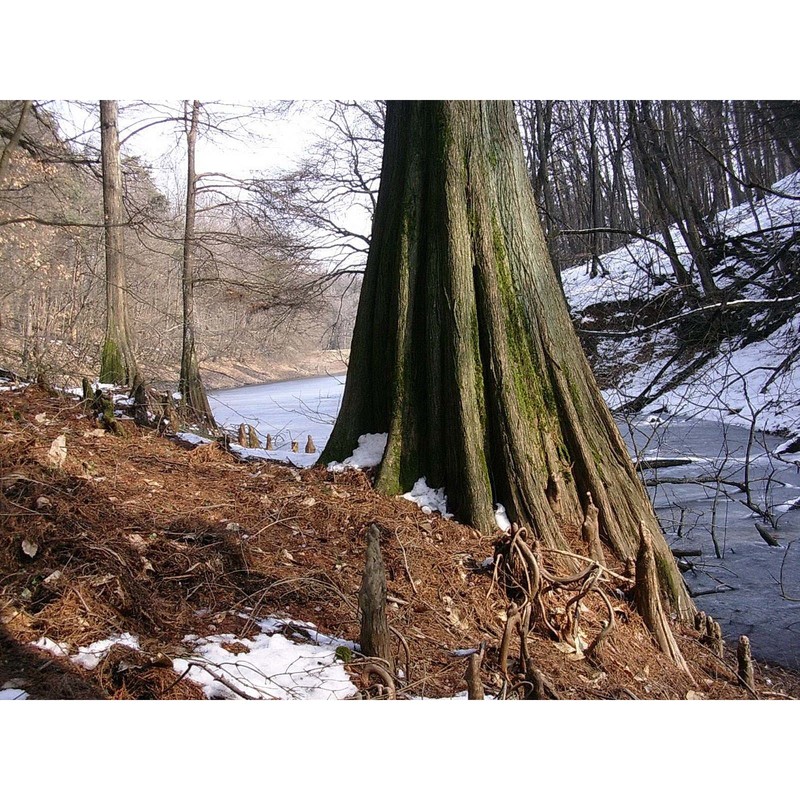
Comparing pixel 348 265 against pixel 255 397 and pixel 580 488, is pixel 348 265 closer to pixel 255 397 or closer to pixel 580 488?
pixel 255 397

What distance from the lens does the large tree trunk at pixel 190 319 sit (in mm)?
6141

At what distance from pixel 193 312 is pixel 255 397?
1388mm

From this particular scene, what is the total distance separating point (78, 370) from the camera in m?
5.76

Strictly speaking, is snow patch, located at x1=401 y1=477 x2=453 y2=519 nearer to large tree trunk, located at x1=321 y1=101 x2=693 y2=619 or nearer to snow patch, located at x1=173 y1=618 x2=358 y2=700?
large tree trunk, located at x1=321 y1=101 x2=693 y2=619

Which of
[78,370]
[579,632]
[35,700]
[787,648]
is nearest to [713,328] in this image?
[787,648]

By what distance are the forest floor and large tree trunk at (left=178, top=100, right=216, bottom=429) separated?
2899 millimetres

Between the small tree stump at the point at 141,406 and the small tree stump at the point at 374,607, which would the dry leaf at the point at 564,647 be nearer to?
the small tree stump at the point at 374,607

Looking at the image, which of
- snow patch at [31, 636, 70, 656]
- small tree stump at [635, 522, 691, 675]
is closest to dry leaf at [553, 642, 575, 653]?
small tree stump at [635, 522, 691, 675]

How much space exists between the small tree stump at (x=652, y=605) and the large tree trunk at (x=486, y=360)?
301mm

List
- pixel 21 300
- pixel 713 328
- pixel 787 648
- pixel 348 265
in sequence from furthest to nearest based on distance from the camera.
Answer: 1. pixel 348 265
2. pixel 21 300
3. pixel 713 328
4. pixel 787 648

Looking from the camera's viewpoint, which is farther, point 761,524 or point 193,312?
point 193,312

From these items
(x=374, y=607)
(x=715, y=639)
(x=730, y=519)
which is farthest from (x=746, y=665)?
(x=730, y=519)

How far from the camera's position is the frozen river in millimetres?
3336

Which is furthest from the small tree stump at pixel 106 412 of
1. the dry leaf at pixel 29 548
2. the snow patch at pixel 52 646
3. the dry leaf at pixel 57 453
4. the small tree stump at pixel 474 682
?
the small tree stump at pixel 474 682
